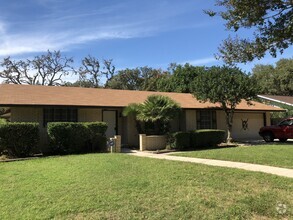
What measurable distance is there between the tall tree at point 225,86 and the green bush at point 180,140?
388 centimetres

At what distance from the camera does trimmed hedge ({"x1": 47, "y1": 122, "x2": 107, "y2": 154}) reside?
51.2 ft

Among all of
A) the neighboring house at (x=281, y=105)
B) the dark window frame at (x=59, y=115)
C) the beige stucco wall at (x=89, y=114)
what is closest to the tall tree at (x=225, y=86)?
the beige stucco wall at (x=89, y=114)

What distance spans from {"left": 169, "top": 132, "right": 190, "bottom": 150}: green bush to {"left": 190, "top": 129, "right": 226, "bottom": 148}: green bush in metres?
0.61

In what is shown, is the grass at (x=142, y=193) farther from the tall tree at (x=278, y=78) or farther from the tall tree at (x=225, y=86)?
the tall tree at (x=278, y=78)

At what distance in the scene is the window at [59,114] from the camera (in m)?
18.0

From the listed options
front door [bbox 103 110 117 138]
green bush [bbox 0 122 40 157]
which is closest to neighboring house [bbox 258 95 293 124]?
front door [bbox 103 110 117 138]

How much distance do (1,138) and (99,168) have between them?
6.42 meters

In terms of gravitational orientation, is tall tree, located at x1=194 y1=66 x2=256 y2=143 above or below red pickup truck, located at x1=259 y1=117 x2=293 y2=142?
above

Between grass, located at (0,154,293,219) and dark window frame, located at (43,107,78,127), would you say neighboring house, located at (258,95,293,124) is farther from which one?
grass, located at (0,154,293,219)

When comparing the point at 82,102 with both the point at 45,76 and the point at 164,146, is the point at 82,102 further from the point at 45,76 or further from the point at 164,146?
the point at 45,76

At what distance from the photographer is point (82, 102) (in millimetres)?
19078

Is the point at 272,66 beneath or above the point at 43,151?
above

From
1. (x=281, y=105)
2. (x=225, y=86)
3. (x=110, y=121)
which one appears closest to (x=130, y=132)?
(x=110, y=121)

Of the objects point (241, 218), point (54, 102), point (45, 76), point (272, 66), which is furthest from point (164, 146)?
point (272, 66)
